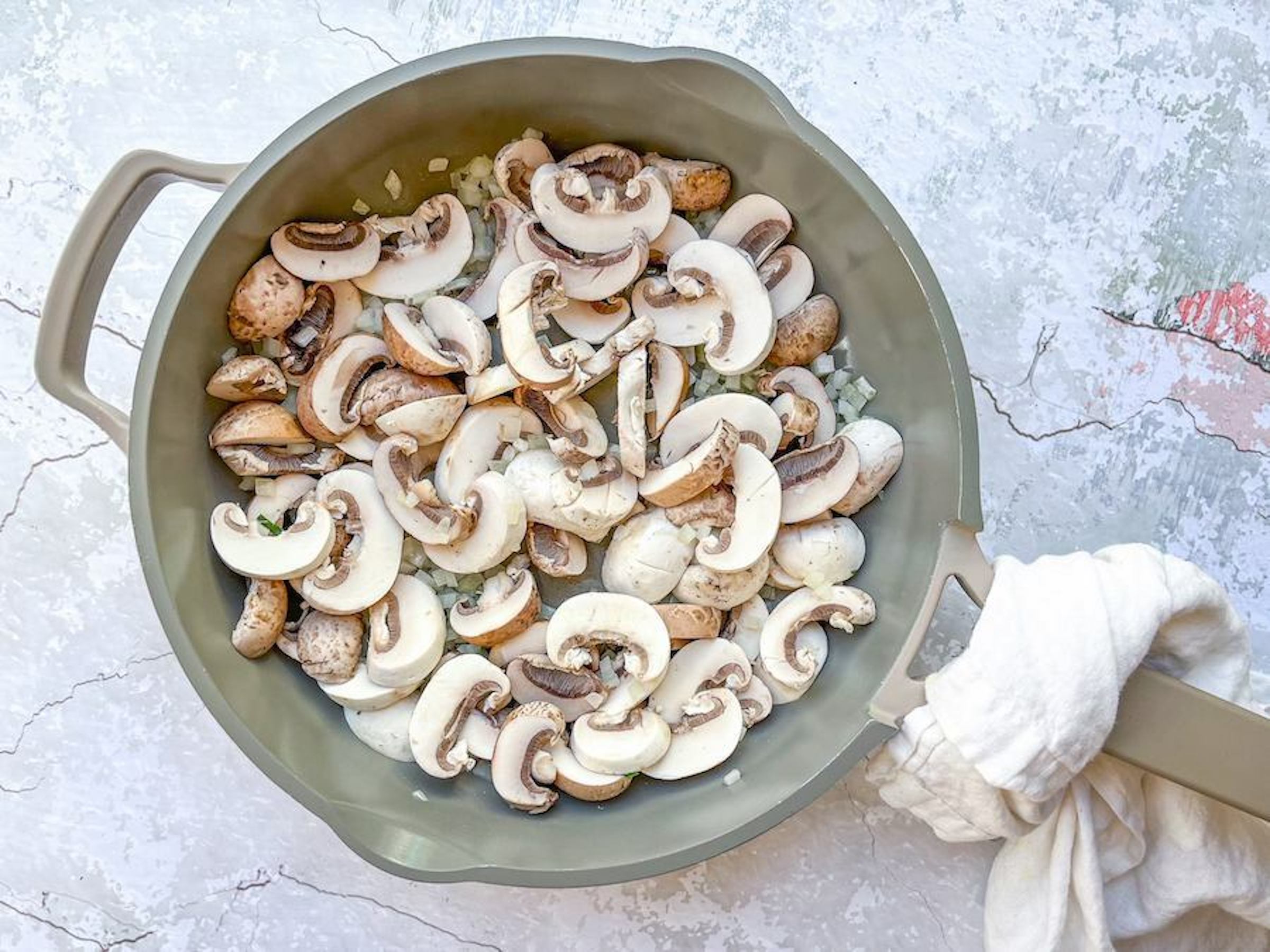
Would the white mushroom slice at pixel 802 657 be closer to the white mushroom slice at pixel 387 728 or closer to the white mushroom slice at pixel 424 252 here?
the white mushroom slice at pixel 387 728

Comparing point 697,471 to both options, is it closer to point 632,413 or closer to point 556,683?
point 632,413

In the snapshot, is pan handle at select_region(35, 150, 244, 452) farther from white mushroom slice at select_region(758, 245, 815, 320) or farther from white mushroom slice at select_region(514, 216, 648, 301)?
white mushroom slice at select_region(758, 245, 815, 320)

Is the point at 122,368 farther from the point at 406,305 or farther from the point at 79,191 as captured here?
the point at 406,305

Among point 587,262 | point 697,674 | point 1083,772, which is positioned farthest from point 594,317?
point 1083,772

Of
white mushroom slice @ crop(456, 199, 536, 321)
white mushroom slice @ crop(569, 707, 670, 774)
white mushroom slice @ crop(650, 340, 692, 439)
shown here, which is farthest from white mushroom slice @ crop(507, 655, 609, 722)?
white mushroom slice @ crop(456, 199, 536, 321)

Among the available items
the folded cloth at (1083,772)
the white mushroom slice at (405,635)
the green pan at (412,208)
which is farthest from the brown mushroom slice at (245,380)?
the folded cloth at (1083,772)

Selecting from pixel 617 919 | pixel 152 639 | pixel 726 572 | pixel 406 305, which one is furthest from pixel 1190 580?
pixel 152 639
